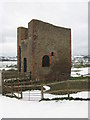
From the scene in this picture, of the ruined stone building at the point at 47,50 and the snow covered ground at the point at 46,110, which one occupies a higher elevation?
the ruined stone building at the point at 47,50

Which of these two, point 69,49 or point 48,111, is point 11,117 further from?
point 69,49

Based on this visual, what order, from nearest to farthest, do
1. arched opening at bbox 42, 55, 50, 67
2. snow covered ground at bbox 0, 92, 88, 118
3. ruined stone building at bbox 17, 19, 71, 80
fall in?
→ snow covered ground at bbox 0, 92, 88, 118
ruined stone building at bbox 17, 19, 71, 80
arched opening at bbox 42, 55, 50, 67

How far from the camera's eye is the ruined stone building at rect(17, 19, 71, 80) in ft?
59.9

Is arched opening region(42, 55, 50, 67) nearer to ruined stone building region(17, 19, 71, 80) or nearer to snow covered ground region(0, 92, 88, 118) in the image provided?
ruined stone building region(17, 19, 71, 80)

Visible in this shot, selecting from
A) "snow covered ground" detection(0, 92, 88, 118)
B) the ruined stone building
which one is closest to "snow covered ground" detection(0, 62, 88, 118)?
"snow covered ground" detection(0, 92, 88, 118)

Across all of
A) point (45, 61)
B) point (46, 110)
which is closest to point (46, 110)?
point (46, 110)

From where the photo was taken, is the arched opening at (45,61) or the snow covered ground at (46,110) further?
the arched opening at (45,61)

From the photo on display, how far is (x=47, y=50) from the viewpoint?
18906 mm

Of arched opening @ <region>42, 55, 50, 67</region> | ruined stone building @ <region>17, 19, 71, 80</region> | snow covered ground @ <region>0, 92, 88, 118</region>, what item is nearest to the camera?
snow covered ground @ <region>0, 92, 88, 118</region>

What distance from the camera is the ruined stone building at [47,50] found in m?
18.3

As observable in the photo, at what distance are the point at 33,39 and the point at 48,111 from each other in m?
11.3

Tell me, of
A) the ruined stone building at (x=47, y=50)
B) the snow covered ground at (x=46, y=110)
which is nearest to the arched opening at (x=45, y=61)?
the ruined stone building at (x=47, y=50)

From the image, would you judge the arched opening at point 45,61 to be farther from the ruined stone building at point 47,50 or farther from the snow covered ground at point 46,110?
the snow covered ground at point 46,110

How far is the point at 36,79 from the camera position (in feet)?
59.9
